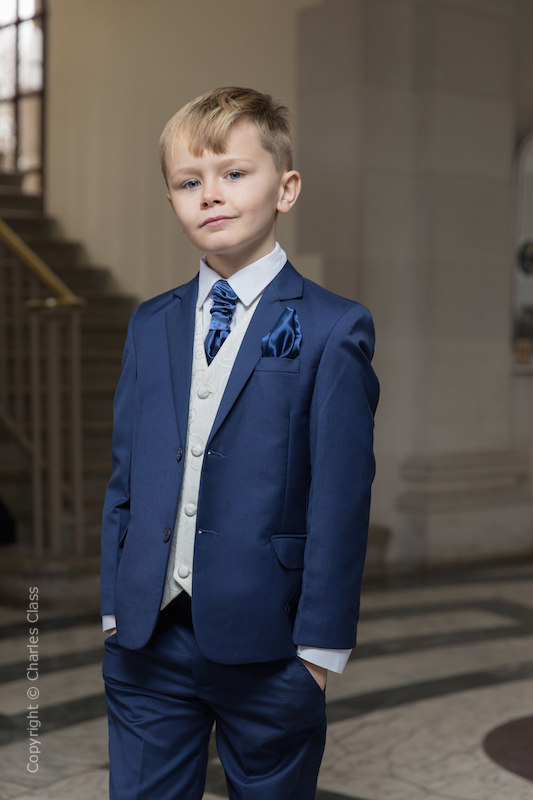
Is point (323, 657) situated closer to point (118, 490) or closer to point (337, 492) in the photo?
point (337, 492)

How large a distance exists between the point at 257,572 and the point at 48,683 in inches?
100

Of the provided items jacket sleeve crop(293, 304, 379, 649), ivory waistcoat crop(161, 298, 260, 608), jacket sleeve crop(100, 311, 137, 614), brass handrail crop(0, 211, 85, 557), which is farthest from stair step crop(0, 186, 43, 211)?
jacket sleeve crop(293, 304, 379, 649)

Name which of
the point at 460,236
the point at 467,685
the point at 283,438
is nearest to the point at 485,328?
the point at 460,236

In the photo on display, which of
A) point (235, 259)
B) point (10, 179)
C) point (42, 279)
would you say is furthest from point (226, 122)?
point (10, 179)

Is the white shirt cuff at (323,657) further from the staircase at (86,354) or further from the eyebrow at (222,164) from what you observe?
the staircase at (86,354)

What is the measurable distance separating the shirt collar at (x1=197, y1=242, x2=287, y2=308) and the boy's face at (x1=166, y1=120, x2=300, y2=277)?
0.14 feet

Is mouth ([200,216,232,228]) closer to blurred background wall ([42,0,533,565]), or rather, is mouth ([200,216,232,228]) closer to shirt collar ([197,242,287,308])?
shirt collar ([197,242,287,308])

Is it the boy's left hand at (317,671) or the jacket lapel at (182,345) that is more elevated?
the jacket lapel at (182,345)

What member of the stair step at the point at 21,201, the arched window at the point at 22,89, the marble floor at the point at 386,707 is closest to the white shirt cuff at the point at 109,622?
the marble floor at the point at 386,707

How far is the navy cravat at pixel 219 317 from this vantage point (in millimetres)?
1649

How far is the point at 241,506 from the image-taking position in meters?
1.57

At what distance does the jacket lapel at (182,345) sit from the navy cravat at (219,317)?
4 cm

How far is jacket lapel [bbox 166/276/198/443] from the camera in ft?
5.38

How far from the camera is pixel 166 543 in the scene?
161 centimetres
